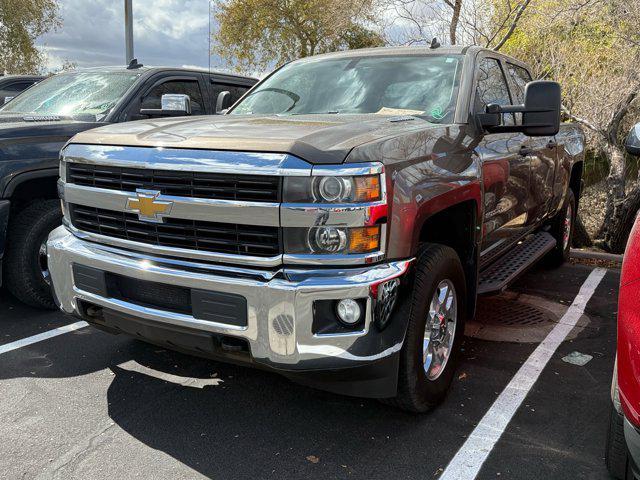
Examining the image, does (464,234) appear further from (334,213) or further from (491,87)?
(491,87)

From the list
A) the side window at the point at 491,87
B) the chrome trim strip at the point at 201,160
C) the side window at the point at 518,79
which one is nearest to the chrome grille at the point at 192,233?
the chrome trim strip at the point at 201,160

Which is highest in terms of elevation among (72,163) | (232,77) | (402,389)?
(232,77)

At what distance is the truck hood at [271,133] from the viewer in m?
2.53

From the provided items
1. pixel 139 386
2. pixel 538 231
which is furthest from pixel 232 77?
pixel 139 386

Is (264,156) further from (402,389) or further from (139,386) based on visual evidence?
(139,386)

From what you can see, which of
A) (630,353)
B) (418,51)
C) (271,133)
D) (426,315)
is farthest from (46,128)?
(630,353)

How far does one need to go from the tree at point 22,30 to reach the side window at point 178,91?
890 inches

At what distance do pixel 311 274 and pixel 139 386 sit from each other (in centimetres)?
161

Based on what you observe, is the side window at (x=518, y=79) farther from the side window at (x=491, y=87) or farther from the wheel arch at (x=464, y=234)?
the wheel arch at (x=464, y=234)

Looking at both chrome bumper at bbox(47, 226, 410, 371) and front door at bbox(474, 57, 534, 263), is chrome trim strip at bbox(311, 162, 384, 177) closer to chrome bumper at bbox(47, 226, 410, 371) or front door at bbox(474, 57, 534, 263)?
chrome bumper at bbox(47, 226, 410, 371)

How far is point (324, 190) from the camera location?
96.9 inches

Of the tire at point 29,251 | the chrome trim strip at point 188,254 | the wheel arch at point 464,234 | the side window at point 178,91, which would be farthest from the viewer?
the side window at point 178,91

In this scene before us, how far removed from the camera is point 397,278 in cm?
257

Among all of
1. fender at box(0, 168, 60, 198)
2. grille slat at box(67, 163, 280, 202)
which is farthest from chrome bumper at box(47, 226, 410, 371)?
fender at box(0, 168, 60, 198)
